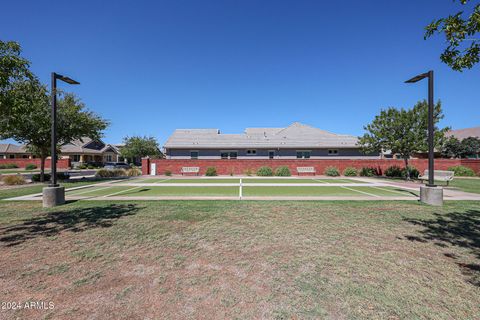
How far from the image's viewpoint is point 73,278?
3668mm

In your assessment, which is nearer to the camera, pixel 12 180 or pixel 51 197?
pixel 51 197

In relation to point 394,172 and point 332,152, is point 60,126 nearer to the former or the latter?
point 332,152

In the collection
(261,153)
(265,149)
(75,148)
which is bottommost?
(261,153)

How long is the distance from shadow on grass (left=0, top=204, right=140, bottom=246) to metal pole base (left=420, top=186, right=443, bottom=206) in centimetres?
1152

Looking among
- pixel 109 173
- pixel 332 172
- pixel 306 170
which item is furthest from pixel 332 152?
pixel 109 173

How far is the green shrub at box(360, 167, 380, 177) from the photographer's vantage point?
24703 millimetres

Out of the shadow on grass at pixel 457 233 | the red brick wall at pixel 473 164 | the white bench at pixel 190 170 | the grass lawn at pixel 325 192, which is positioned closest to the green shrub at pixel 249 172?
the white bench at pixel 190 170

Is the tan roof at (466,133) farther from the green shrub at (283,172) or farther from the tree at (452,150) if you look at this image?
the green shrub at (283,172)

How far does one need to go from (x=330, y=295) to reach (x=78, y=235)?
5.86 m

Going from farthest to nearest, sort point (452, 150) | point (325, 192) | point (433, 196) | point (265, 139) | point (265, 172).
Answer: point (452, 150)
point (265, 139)
point (265, 172)
point (325, 192)
point (433, 196)

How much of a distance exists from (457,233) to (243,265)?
227 inches

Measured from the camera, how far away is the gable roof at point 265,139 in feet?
97.5

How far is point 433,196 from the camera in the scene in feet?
30.3

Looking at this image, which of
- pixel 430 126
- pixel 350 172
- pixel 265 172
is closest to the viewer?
pixel 430 126
